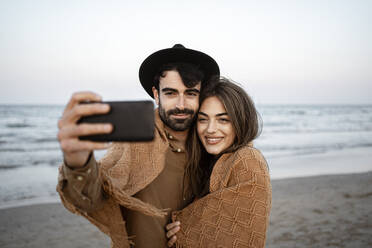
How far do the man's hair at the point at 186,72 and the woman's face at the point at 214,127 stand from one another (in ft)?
0.74

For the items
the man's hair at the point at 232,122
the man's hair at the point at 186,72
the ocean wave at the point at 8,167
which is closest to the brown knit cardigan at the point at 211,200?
the man's hair at the point at 232,122

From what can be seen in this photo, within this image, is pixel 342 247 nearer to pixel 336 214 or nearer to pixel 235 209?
pixel 336 214

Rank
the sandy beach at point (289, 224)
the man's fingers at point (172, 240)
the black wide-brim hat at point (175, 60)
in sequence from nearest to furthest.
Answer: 1. the man's fingers at point (172, 240)
2. the black wide-brim hat at point (175, 60)
3. the sandy beach at point (289, 224)

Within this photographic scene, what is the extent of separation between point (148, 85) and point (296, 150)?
39.1 ft

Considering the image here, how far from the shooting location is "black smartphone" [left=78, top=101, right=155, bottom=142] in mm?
993

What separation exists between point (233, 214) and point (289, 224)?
13.8 ft

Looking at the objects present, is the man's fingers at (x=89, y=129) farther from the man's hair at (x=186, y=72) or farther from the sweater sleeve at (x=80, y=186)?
the man's hair at (x=186, y=72)

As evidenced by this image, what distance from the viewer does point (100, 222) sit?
5.81ft

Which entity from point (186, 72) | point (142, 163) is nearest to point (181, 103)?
point (186, 72)

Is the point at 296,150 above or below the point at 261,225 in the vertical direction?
below

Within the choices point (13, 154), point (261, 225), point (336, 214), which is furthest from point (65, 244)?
point (13, 154)

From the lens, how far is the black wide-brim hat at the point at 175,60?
2598 millimetres

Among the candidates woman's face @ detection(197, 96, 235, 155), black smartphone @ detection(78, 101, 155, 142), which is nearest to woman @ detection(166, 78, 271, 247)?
woman's face @ detection(197, 96, 235, 155)

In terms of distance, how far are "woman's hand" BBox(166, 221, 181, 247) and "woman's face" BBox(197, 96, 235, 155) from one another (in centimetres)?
74
